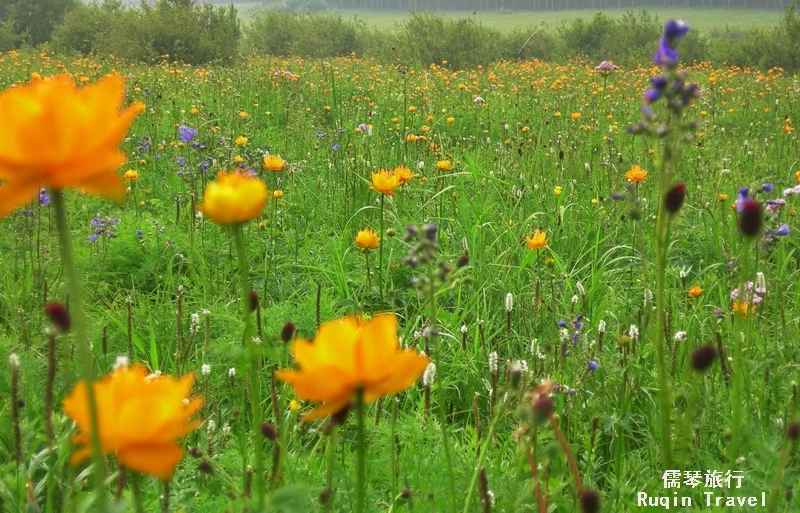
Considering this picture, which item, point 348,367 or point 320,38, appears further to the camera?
point 320,38

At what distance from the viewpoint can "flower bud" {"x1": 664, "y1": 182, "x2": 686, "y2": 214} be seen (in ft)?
2.67

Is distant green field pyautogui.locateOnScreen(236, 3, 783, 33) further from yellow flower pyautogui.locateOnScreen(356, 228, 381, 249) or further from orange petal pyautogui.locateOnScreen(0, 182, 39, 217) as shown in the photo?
orange petal pyautogui.locateOnScreen(0, 182, 39, 217)

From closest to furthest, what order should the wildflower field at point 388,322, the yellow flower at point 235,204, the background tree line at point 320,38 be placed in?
1. the wildflower field at point 388,322
2. the yellow flower at point 235,204
3. the background tree line at point 320,38

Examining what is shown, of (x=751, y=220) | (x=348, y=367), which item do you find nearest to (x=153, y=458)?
(x=348, y=367)

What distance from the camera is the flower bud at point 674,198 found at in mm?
815

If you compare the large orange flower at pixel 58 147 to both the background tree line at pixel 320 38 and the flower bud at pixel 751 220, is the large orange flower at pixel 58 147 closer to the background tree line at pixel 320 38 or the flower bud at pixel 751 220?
the flower bud at pixel 751 220

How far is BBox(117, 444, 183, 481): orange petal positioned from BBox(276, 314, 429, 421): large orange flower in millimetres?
122

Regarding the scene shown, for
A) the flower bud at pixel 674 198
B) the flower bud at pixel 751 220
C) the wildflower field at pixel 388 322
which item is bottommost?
the wildflower field at pixel 388 322

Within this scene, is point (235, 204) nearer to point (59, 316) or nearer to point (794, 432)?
point (59, 316)

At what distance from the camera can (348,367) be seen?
2.08ft

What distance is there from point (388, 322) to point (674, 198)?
16.6 inches

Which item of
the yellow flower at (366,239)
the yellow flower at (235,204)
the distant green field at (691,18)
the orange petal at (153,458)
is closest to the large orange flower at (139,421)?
the orange petal at (153,458)

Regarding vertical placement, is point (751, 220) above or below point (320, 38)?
below

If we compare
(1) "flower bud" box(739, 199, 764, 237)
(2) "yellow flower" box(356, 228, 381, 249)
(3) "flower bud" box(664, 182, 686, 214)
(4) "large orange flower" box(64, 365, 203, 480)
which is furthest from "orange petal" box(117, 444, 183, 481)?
(2) "yellow flower" box(356, 228, 381, 249)
